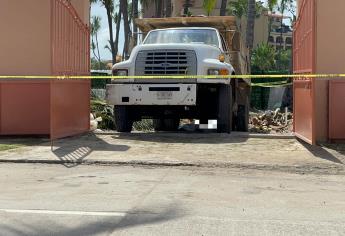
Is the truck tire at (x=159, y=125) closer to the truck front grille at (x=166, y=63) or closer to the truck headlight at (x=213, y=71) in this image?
the truck front grille at (x=166, y=63)

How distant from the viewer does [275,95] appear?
29.9m

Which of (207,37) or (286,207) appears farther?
(207,37)

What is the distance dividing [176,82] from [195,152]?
2267 millimetres

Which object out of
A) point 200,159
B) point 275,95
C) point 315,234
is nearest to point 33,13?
point 200,159

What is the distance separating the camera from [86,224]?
5508 mm

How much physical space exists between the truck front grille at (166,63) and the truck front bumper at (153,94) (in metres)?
0.32

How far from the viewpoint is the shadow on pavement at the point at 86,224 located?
17.2ft

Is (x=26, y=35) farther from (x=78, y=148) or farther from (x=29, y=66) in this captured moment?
(x=78, y=148)

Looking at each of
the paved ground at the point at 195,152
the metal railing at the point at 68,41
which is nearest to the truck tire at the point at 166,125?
the metal railing at the point at 68,41

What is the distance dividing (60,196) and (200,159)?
3.25 meters

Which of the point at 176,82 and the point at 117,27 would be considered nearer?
the point at 176,82

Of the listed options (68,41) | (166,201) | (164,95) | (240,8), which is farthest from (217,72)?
(240,8)

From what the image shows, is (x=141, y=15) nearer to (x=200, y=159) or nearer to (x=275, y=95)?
(x=275, y=95)

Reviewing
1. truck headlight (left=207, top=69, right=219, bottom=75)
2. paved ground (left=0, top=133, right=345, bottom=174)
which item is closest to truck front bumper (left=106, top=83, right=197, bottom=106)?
truck headlight (left=207, top=69, right=219, bottom=75)
